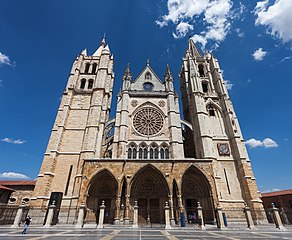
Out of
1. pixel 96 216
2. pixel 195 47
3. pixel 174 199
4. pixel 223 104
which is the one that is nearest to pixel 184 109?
pixel 223 104

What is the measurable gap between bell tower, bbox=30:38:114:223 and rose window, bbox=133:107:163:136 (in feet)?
13.7

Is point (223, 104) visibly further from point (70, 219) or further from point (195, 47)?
point (70, 219)

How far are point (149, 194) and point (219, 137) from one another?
1076cm

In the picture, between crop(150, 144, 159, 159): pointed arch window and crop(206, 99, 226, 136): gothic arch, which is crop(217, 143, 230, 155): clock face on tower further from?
crop(150, 144, 159, 159): pointed arch window

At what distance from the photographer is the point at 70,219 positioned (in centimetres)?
1334

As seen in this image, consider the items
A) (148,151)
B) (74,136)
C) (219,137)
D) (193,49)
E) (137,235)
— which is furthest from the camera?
(193,49)

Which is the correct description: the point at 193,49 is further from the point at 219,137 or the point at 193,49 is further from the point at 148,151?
the point at 148,151

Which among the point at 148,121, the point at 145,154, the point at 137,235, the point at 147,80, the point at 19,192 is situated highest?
the point at 147,80

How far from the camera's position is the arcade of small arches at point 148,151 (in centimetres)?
1750

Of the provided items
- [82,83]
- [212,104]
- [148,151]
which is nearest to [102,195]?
[148,151]

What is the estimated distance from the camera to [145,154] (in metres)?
17.7

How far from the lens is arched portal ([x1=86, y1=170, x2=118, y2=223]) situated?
13500 mm

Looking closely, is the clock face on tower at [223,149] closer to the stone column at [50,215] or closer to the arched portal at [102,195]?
the arched portal at [102,195]

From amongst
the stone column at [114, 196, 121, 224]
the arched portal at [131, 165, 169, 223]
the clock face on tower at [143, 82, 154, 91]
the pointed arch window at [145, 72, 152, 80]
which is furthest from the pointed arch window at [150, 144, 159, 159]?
the pointed arch window at [145, 72, 152, 80]
